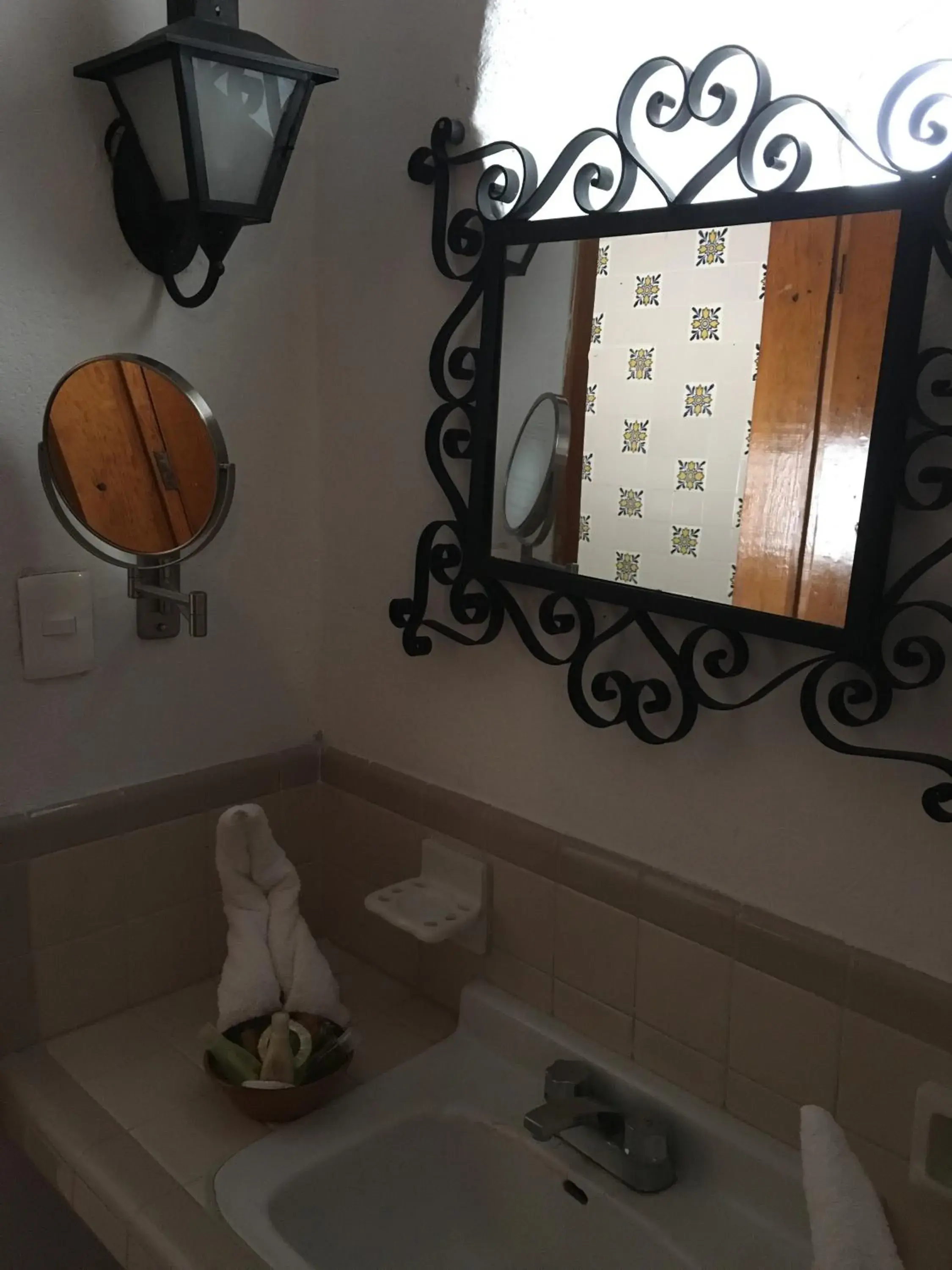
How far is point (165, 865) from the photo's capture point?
124cm

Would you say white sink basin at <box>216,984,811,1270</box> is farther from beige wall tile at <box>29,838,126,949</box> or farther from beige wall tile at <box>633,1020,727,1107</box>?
beige wall tile at <box>29,838,126,949</box>

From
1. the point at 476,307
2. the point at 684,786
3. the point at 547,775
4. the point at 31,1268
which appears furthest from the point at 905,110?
the point at 31,1268

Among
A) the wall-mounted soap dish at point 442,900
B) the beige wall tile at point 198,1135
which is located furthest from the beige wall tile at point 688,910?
the beige wall tile at point 198,1135

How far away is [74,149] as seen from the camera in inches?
41.9

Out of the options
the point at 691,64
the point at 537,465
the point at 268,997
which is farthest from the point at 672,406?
the point at 268,997

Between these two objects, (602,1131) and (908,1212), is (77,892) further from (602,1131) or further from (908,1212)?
(908,1212)

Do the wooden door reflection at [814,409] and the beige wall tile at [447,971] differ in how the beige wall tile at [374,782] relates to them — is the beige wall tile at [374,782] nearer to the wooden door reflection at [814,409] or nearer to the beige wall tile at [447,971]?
the beige wall tile at [447,971]

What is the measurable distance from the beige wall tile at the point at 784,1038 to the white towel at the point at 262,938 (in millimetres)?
435

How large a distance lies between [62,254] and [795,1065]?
3.43 feet

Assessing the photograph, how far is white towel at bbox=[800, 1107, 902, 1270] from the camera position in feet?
1.99

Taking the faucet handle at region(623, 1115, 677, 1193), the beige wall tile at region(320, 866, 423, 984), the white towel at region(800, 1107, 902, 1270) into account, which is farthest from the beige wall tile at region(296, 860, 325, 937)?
the white towel at region(800, 1107, 902, 1270)

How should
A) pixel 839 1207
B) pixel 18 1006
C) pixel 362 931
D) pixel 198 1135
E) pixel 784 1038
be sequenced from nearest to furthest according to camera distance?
pixel 839 1207 < pixel 784 1038 < pixel 198 1135 < pixel 18 1006 < pixel 362 931

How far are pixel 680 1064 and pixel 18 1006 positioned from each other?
0.70 meters

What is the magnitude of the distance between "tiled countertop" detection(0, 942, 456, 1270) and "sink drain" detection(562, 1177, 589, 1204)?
0.24 m
